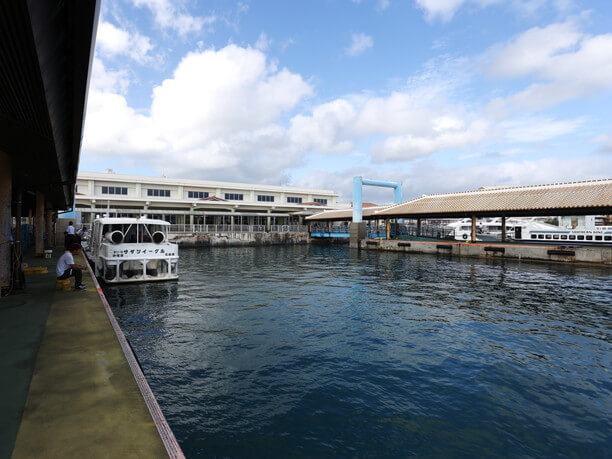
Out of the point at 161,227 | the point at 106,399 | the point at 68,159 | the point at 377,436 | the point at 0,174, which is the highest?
the point at 68,159

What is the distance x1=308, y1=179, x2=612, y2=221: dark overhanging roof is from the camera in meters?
25.9

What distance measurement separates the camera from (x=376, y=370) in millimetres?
7551

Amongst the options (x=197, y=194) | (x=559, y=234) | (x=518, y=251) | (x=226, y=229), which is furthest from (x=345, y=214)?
(x=197, y=194)

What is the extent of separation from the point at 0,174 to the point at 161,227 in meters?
8.45

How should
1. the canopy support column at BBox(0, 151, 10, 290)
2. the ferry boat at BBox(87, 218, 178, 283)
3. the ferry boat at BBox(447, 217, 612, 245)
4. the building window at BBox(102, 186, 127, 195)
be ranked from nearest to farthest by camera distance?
the canopy support column at BBox(0, 151, 10, 290), the ferry boat at BBox(87, 218, 178, 283), the ferry boat at BBox(447, 217, 612, 245), the building window at BBox(102, 186, 127, 195)

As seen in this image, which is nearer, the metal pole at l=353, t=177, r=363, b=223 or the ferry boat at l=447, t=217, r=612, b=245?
the ferry boat at l=447, t=217, r=612, b=245

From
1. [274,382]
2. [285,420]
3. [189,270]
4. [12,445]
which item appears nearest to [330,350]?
[274,382]

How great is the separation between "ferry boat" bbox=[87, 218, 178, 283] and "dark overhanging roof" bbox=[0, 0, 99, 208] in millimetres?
7076

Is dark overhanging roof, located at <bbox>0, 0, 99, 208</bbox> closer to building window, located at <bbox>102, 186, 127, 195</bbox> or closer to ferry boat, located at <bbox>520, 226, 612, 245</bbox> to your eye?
ferry boat, located at <bbox>520, 226, 612, 245</bbox>

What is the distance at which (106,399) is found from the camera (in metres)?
4.23

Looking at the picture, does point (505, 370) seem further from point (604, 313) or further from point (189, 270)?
point (189, 270)

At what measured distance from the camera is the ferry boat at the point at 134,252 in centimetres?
1667

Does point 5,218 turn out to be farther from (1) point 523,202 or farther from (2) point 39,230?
(1) point 523,202

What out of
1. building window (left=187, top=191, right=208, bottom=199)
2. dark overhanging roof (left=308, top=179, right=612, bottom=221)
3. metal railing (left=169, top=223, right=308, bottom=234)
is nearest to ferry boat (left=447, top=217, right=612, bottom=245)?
dark overhanging roof (left=308, top=179, right=612, bottom=221)
